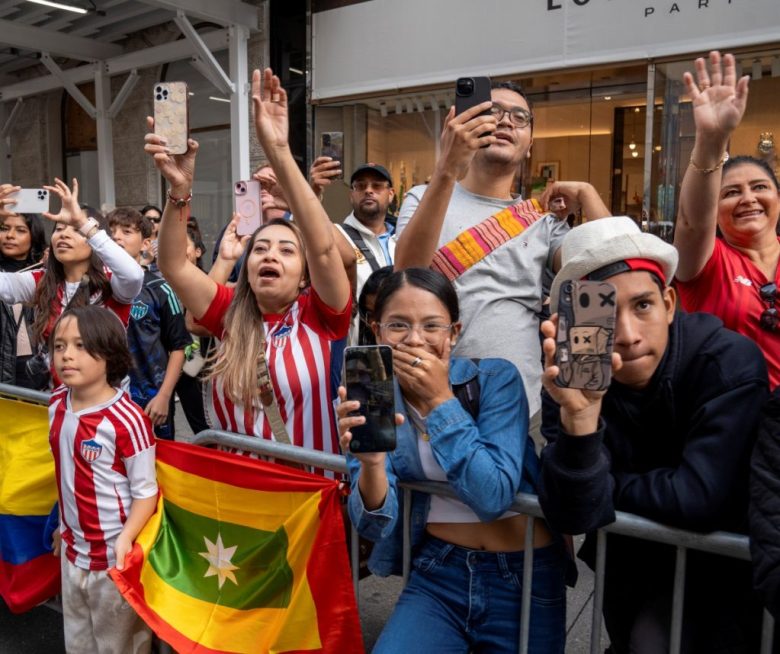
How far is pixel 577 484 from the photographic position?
170 centimetres

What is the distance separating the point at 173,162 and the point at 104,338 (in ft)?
2.51

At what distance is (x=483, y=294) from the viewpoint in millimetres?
2621

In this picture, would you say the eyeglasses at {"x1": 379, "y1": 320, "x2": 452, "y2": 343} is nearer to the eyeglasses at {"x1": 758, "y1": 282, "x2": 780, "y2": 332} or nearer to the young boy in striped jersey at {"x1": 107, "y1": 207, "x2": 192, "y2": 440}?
the eyeglasses at {"x1": 758, "y1": 282, "x2": 780, "y2": 332}

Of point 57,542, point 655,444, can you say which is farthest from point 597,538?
point 57,542

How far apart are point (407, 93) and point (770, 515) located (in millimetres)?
7857

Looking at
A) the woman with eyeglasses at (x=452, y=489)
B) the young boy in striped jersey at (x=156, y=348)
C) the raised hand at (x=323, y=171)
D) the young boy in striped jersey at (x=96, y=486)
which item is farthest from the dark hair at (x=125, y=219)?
the woman with eyeglasses at (x=452, y=489)

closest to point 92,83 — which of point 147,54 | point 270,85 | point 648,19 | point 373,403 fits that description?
point 147,54

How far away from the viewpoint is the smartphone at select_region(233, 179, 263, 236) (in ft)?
12.3

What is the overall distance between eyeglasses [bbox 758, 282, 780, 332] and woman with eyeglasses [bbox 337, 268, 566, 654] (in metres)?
0.92

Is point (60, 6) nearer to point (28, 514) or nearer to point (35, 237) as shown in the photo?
point (35, 237)

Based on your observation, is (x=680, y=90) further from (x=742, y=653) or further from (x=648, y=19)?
(x=742, y=653)

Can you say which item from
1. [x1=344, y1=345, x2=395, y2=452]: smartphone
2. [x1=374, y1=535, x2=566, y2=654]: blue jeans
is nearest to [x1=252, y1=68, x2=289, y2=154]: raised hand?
[x1=344, y1=345, x2=395, y2=452]: smartphone

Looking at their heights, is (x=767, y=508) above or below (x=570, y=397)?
below

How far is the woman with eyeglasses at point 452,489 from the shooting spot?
1979 mm
